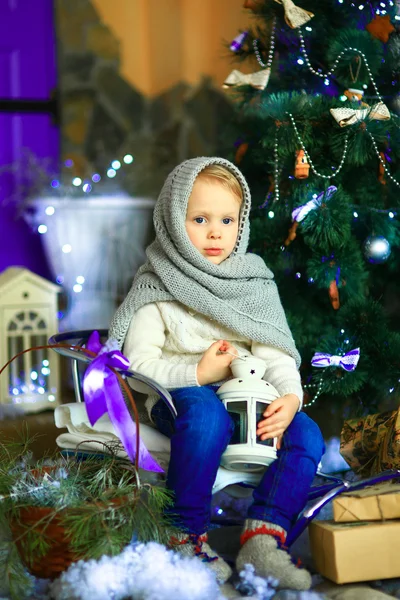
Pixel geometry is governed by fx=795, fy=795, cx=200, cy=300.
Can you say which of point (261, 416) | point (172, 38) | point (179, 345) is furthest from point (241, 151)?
point (172, 38)

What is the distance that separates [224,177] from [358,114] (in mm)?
467

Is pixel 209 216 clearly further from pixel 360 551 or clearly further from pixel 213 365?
pixel 360 551

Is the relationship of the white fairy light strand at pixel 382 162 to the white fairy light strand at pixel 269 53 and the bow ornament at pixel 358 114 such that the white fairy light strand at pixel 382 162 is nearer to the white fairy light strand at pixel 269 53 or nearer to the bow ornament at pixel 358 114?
the bow ornament at pixel 358 114

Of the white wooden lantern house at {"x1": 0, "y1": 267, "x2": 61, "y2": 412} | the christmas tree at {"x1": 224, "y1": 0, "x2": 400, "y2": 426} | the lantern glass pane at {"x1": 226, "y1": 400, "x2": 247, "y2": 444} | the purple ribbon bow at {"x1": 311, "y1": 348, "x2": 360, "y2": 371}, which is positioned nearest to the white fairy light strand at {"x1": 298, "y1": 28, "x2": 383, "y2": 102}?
the christmas tree at {"x1": 224, "y1": 0, "x2": 400, "y2": 426}

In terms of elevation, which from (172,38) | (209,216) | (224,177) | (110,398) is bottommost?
(110,398)

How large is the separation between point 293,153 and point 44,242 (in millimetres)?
1523

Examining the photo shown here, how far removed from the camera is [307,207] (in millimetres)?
2352

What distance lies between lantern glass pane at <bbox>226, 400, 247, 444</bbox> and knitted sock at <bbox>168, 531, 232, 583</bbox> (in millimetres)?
240

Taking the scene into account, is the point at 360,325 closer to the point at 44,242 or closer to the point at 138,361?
the point at 138,361

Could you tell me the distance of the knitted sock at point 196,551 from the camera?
172 centimetres

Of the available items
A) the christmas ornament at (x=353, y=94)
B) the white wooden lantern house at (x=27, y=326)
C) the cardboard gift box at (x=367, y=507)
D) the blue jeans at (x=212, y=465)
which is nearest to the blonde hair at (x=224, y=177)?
the christmas ornament at (x=353, y=94)

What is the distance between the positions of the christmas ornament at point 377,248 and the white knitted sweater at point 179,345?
20.8 inches

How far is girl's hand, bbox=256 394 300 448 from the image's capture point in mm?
1832

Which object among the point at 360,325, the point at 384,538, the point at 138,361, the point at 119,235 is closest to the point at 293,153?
the point at 360,325
